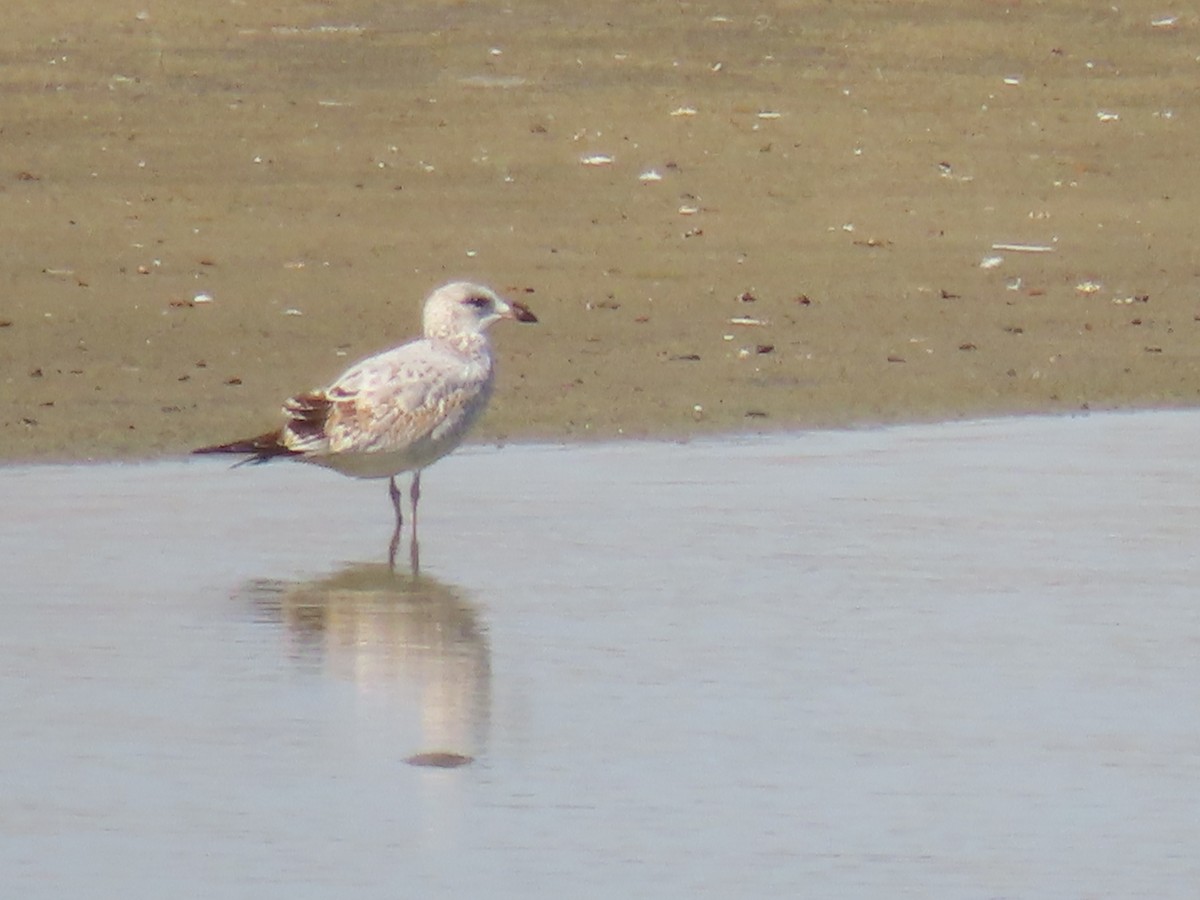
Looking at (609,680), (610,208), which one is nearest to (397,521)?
(609,680)

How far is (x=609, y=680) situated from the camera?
6168 mm

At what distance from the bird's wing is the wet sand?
1.19 m

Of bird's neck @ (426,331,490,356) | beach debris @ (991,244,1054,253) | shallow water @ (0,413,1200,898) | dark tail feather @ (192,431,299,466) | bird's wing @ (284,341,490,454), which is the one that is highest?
beach debris @ (991,244,1054,253)

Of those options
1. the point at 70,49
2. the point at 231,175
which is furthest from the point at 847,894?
the point at 70,49

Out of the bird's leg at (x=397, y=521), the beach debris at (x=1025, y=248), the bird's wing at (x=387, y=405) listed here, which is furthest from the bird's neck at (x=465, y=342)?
the beach debris at (x=1025, y=248)

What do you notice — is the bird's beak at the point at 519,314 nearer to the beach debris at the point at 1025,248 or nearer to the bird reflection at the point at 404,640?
the bird reflection at the point at 404,640

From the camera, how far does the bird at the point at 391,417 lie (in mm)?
8039

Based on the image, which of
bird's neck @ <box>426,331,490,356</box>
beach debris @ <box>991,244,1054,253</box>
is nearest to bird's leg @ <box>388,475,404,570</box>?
bird's neck @ <box>426,331,490,356</box>

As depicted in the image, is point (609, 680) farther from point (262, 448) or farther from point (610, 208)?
point (610, 208)

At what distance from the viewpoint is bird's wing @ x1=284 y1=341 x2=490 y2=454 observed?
804 centimetres

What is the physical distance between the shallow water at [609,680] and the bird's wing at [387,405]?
0.75 feet

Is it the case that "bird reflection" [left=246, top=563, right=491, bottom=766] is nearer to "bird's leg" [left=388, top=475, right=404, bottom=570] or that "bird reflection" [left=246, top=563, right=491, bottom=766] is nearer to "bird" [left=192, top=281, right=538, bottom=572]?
"bird's leg" [left=388, top=475, right=404, bottom=570]

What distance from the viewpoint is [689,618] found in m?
6.78

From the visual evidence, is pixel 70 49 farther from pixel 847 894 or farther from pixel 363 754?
pixel 847 894
